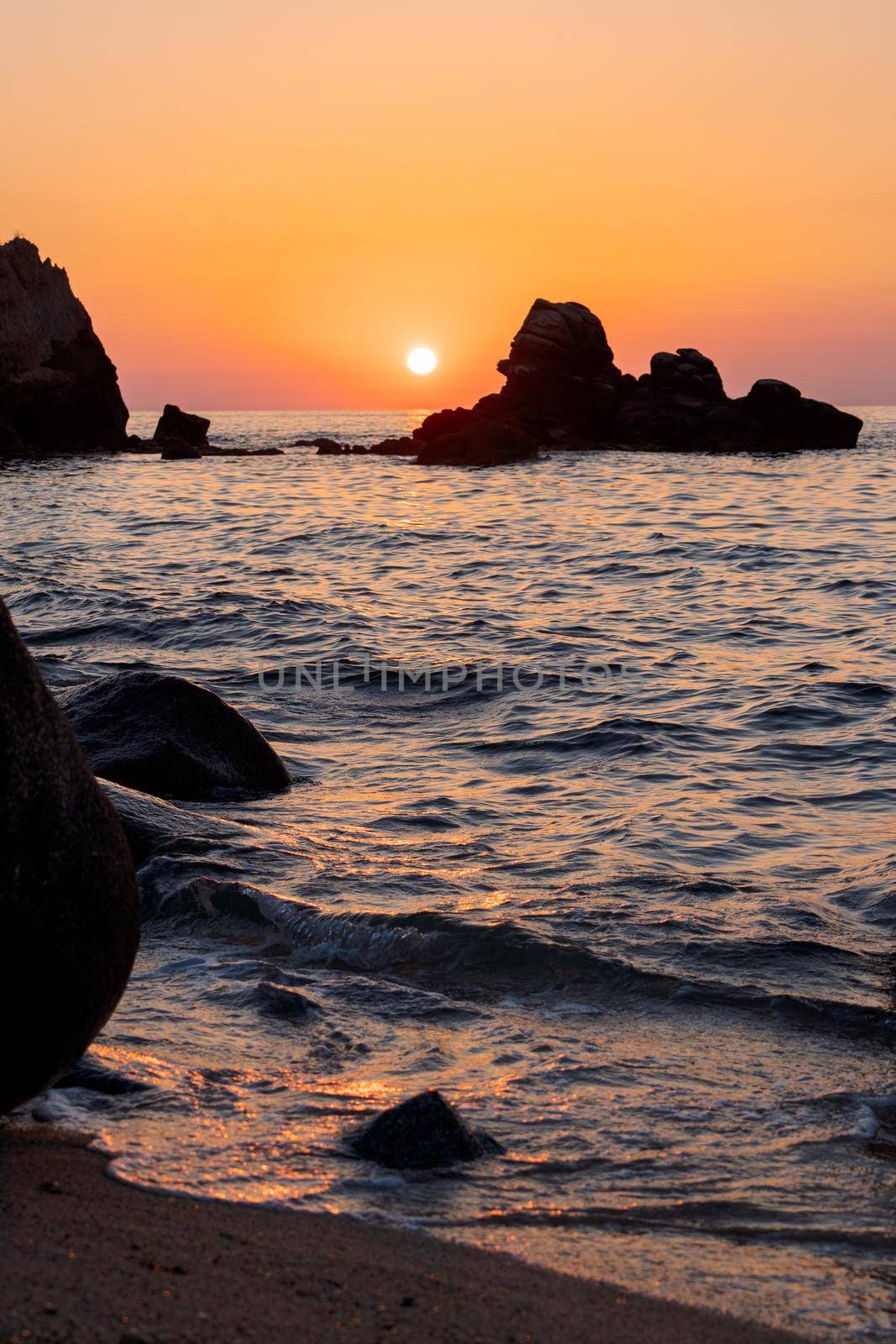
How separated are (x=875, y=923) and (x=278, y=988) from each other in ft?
9.77

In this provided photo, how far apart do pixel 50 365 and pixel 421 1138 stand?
68.7m

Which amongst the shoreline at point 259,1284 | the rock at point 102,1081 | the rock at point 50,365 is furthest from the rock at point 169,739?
the rock at point 50,365

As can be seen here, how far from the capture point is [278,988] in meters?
4.93

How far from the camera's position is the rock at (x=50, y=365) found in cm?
6475

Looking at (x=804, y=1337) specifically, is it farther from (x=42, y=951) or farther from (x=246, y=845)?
(x=246, y=845)

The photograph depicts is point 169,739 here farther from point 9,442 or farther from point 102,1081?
point 9,442

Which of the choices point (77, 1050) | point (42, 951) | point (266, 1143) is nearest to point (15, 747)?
point (42, 951)

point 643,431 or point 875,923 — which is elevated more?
point 643,431

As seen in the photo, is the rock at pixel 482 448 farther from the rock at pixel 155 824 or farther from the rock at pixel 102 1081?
the rock at pixel 102 1081

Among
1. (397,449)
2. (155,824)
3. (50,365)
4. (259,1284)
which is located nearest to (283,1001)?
(259,1284)

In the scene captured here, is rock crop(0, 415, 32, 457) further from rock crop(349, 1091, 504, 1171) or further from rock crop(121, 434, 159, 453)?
rock crop(349, 1091, 504, 1171)

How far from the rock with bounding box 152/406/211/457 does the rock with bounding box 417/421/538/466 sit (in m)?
18.3

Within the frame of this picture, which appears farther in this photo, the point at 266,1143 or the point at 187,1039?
the point at 187,1039

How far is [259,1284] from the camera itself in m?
2.60
